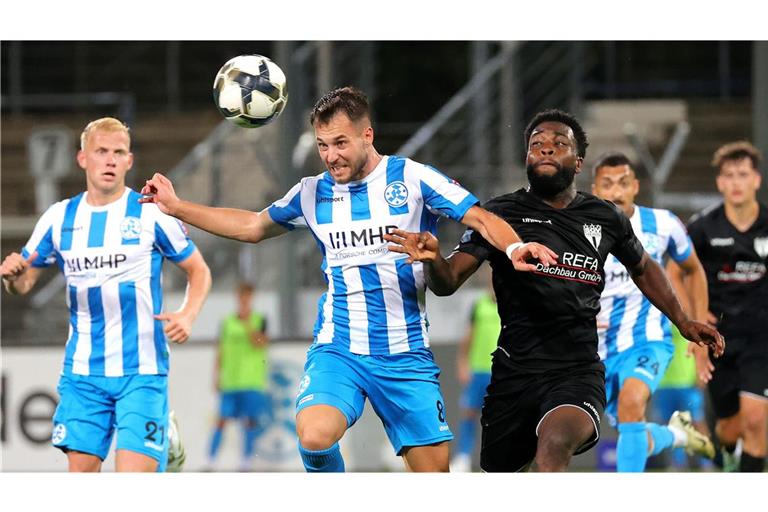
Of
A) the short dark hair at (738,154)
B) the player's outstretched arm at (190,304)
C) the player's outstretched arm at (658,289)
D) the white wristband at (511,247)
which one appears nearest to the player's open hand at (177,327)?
the player's outstretched arm at (190,304)

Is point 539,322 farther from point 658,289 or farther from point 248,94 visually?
point 248,94

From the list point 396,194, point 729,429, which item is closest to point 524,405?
point 396,194

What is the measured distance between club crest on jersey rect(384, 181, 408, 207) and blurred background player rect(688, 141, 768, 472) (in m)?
3.69

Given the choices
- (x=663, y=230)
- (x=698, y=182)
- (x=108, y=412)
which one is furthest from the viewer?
(x=698, y=182)

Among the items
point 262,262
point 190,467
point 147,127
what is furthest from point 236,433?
point 147,127

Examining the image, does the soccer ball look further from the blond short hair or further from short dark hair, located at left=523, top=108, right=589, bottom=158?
short dark hair, located at left=523, top=108, right=589, bottom=158

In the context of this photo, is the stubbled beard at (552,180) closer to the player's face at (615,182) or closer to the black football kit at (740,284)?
the player's face at (615,182)

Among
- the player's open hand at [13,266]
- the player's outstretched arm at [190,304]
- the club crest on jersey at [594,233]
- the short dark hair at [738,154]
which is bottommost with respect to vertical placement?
the player's outstretched arm at [190,304]

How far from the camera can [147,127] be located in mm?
18000

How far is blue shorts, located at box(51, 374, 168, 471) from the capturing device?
6555 mm

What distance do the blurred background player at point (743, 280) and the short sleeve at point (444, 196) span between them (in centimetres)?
359

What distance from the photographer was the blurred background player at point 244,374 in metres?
12.6

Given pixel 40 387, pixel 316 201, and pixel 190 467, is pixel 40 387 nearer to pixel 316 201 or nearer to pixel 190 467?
pixel 190 467

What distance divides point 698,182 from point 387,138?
12.5ft
